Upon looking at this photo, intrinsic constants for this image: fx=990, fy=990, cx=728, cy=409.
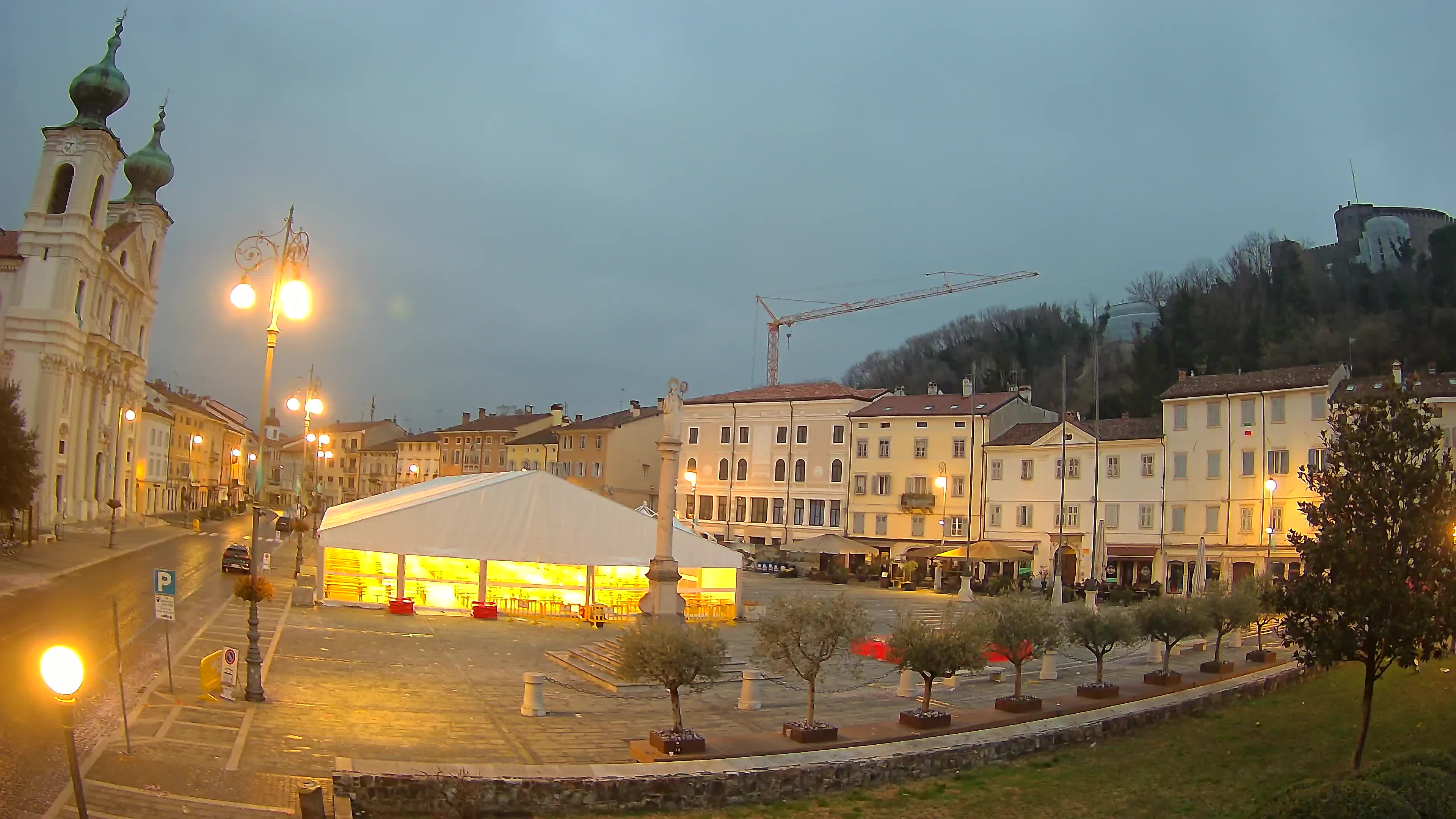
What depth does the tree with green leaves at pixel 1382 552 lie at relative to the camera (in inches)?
532

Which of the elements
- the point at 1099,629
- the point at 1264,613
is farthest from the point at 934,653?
the point at 1264,613

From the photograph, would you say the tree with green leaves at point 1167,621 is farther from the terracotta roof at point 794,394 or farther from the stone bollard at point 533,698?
the terracotta roof at point 794,394

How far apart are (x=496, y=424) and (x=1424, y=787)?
10086 cm

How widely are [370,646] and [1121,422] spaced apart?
4351cm

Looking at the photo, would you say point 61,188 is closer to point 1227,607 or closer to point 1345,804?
point 1227,607

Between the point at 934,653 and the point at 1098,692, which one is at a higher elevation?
the point at 934,653

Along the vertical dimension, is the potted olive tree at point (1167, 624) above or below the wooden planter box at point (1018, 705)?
above

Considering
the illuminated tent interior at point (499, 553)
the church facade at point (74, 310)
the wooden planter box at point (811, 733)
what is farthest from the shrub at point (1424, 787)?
the church facade at point (74, 310)

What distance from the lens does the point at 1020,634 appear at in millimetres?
18500

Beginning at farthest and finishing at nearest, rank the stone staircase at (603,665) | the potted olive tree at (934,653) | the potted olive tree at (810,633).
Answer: the stone staircase at (603,665), the potted olive tree at (934,653), the potted olive tree at (810,633)

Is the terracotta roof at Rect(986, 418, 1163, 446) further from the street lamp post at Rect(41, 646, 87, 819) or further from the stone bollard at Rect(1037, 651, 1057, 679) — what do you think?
the street lamp post at Rect(41, 646, 87, 819)

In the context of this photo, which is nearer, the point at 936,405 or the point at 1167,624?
the point at 1167,624

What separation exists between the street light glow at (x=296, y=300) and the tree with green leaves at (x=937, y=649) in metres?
10.9

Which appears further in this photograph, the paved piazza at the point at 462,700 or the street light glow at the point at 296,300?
the street light glow at the point at 296,300
